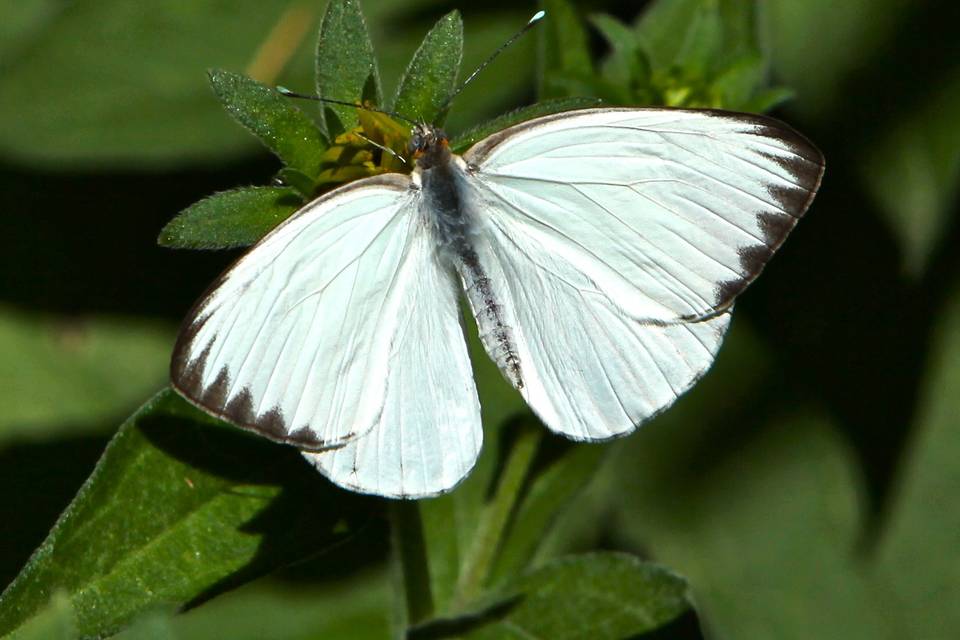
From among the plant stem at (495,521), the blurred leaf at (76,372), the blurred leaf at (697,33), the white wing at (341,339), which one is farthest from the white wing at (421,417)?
the blurred leaf at (76,372)

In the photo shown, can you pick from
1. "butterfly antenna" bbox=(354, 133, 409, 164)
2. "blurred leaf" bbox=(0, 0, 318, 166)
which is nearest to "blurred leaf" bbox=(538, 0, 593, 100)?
"butterfly antenna" bbox=(354, 133, 409, 164)

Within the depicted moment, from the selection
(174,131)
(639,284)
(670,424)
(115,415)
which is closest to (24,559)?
(115,415)

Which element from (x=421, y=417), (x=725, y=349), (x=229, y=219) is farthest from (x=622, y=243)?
(x=725, y=349)

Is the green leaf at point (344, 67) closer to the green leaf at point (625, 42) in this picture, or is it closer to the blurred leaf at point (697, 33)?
the green leaf at point (625, 42)

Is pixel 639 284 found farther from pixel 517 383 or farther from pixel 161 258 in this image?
pixel 161 258

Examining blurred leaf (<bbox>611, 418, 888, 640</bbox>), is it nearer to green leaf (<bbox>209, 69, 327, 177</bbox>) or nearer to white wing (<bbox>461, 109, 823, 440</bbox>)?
white wing (<bbox>461, 109, 823, 440</bbox>)

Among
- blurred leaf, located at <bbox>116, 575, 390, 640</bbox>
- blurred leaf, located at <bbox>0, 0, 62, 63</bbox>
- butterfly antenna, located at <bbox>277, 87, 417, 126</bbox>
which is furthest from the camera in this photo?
blurred leaf, located at <bbox>0, 0, 62, 63</bbox>

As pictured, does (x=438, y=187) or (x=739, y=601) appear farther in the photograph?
(x=739, y=601)
